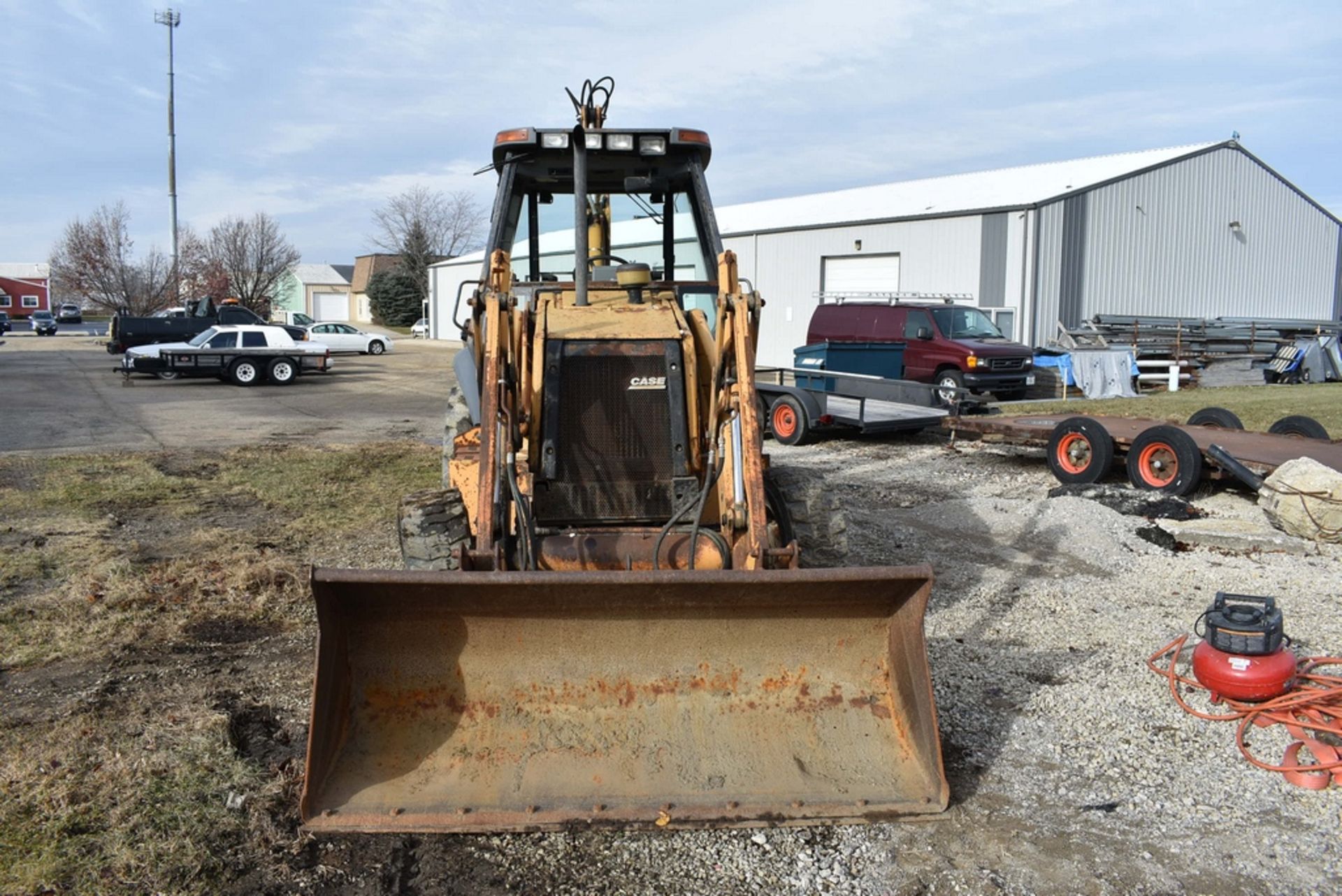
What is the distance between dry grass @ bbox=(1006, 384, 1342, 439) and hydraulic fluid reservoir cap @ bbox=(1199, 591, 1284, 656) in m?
10.0

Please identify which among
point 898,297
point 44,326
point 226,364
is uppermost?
point 898,297

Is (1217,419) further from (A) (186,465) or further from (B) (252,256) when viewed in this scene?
(B) (252,256)

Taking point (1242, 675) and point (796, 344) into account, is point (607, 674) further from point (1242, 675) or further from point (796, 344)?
point (796, 344)

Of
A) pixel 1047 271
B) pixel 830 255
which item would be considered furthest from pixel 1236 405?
pixel 830 255

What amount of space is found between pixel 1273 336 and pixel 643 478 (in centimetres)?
2866

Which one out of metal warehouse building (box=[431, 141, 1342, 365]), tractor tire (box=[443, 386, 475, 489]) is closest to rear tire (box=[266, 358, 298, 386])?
metal warehouse building (box=[431, 141, 1342, 365])

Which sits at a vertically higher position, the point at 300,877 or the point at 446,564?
the point at 446,564

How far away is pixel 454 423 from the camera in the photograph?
684 centimetres

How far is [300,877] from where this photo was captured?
3.41 m

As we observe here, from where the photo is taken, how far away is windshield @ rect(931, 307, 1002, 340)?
20.1 m

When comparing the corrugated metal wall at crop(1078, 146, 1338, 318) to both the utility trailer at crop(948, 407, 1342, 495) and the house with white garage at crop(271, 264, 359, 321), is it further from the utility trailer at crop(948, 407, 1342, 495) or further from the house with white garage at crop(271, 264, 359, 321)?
the house with white garage at crop(271, 264, 359, 321)

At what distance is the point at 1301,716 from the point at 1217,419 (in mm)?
7618

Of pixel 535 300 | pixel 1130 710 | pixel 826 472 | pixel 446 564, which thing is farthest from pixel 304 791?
pixel 826 472

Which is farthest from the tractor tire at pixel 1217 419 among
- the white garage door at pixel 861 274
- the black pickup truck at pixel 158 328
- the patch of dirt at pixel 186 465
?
the black pickup truck at pixel 158 328
